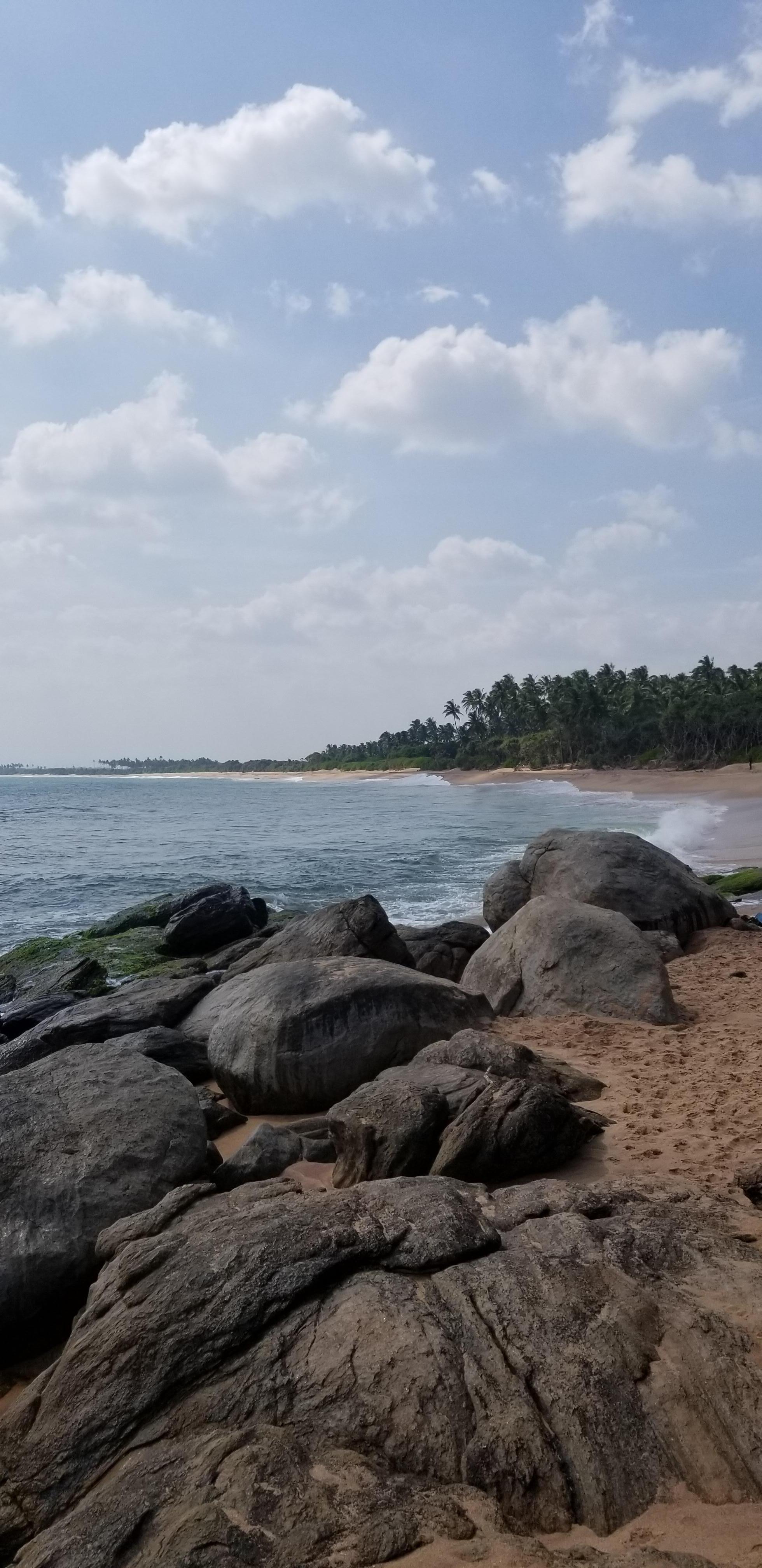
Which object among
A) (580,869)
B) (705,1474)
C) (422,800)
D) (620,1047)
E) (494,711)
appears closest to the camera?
(705,1474)

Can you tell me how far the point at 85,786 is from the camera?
15388cm

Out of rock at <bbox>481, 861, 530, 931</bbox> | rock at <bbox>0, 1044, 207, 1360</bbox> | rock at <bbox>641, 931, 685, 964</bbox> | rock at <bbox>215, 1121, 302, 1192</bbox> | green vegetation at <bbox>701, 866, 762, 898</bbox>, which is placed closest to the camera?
rock at <bbox>0, 1044, 207, 1360</bbox>

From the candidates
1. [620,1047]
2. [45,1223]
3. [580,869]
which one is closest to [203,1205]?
[45,1223]

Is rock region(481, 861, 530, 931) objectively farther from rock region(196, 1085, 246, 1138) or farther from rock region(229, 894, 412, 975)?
rock region(196, 1085, 246, 1138)

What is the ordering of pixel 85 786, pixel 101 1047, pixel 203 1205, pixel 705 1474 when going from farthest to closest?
pixel 85 786 → pixel 101 1047 → pixel 203 1205 → pixel 705 1474

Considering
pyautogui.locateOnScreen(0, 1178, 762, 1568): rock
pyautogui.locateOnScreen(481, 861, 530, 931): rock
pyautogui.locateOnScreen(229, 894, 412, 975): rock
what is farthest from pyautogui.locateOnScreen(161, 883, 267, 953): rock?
pyautogui.locateOnScreen(0, 1178, 762, 1568): rock

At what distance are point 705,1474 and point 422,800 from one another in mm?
68087

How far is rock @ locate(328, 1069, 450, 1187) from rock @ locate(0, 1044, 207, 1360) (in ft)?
3.42

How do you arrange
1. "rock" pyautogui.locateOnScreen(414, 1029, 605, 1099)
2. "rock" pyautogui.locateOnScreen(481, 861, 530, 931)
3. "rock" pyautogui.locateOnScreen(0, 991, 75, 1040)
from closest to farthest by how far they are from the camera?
"rock" pyautogui.locateOnScreen(414, 1029, 605, 1099) < "rock" pyautogui.locateOnScreen(0, 991, 75, 1040) < "rock" pyautogui.locateOnScreen(481, 861, 530, 931)

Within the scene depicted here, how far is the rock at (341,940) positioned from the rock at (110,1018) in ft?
2.98

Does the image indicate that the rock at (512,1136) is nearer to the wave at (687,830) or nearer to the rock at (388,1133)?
the rock at (388,1133)

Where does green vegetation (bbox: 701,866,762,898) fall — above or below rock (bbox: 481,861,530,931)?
below

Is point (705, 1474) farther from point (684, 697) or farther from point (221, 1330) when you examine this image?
point (684, 697)

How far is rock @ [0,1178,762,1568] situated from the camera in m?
3.15
